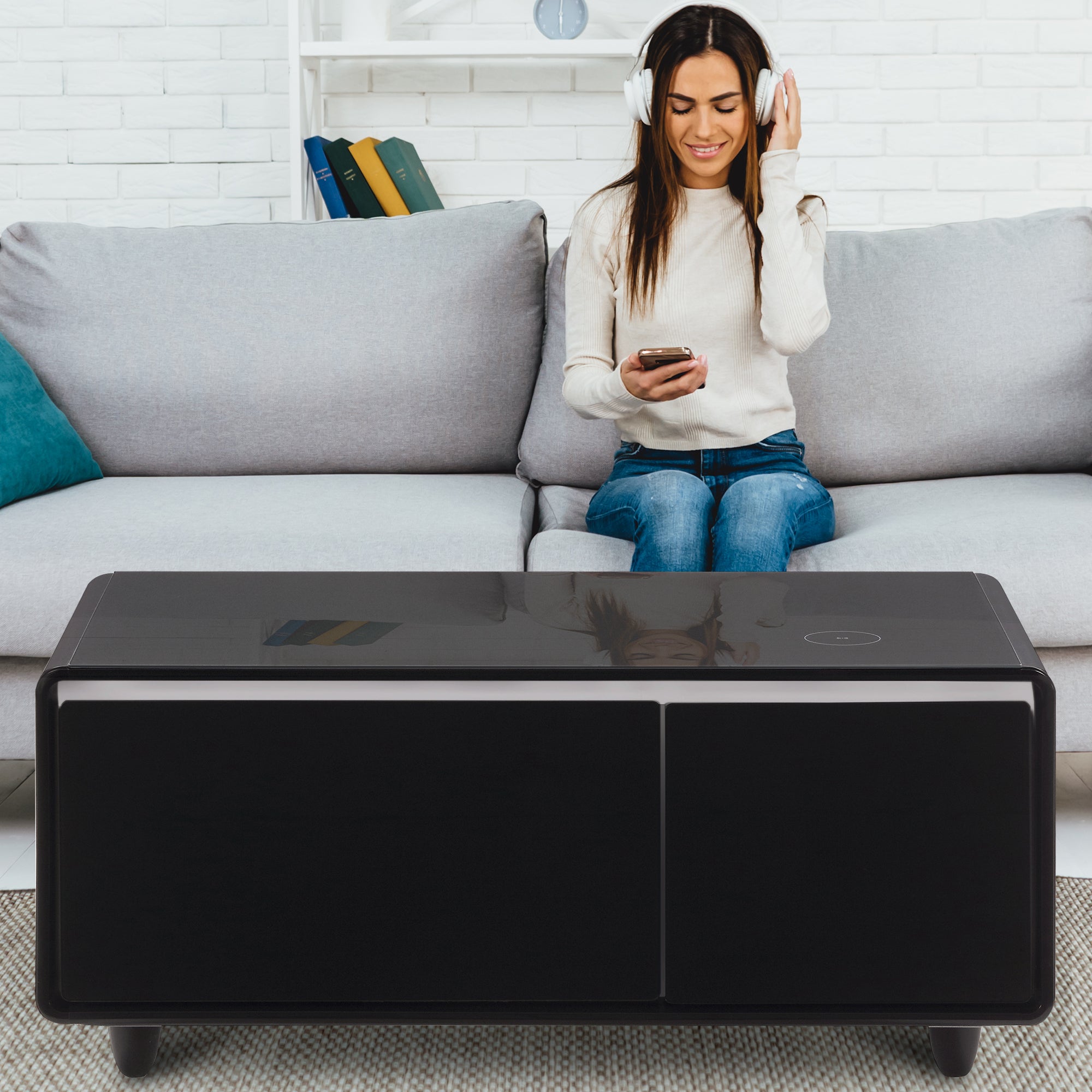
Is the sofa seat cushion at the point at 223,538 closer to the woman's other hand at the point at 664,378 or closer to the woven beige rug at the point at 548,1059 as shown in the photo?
the woman's other hand at the point at 664,378

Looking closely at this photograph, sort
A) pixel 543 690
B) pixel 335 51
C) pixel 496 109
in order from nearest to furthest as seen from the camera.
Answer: pixel 543 690 → pixel 335 51 → pixel 496 109

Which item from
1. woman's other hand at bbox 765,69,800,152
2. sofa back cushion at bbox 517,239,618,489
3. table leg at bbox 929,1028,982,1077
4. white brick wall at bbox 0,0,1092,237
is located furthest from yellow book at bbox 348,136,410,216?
table leg at bbox 929,1028,982,1077

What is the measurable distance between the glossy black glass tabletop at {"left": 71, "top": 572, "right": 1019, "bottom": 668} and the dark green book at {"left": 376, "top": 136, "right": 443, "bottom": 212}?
1.62m

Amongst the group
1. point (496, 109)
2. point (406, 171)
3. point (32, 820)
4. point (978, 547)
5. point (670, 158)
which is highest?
point (496, 109)

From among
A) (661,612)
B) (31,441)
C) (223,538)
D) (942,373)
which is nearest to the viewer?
(661,612)

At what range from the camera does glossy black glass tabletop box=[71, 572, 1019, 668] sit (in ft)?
2.68

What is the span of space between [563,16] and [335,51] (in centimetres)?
52

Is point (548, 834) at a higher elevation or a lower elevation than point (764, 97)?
lower

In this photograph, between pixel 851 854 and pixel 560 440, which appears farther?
pixel 560 440

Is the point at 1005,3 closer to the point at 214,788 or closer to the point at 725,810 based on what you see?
the point at 725,810

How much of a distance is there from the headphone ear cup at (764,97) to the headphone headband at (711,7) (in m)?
0.03

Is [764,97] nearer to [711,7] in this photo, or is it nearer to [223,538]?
[711,7]

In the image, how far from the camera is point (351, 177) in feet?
7.94

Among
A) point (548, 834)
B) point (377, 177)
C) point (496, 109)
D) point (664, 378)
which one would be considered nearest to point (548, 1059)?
point (548, 834)
